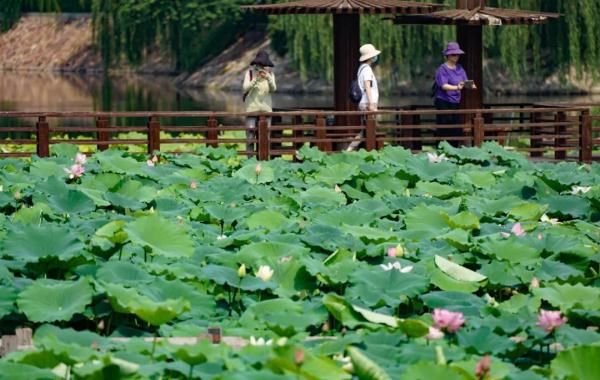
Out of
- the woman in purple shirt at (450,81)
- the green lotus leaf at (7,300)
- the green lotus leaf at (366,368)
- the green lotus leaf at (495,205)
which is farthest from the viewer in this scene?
the woman in purple shirt at (450,81)

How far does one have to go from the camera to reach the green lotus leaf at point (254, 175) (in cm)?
981

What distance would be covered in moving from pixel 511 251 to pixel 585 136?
860 centimetres

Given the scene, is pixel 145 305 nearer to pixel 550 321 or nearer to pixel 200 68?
pixel 550 321

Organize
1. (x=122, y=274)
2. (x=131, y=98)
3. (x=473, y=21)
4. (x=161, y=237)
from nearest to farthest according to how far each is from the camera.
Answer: (x=122, y=274)
(x=161, y=237)
(x=473, y=21)
(x=131, y=98)

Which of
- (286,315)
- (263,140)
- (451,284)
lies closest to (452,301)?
(451,284)

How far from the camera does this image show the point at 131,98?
1672 inches

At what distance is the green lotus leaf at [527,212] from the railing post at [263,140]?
624 centimetres

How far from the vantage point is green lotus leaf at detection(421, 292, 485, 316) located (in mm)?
5504

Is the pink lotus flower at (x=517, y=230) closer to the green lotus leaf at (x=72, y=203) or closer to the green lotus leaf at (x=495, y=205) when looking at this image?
the green lotus leaf at (x=495, y=205)

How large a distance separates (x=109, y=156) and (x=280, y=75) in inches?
1415

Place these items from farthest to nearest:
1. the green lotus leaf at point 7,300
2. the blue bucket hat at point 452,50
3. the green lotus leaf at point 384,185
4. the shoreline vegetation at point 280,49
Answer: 1. the shoreline vegetation at point 280,49
2. the blue bucket hat at point 452,50
3. the green lotus leaf at point 384,185
4. the green lotus leaf at point 7,300

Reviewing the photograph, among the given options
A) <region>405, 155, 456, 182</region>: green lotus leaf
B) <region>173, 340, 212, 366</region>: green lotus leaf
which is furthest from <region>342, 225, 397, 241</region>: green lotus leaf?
<region>405, 155, 456, 182</region>: green lotus leaf

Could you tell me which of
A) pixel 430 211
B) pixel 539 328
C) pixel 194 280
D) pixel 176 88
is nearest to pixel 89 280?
pixel 194 280

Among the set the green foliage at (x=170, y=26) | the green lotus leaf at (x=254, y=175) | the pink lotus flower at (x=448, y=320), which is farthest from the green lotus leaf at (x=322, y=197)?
the green foliage at (x=170, y=26)
